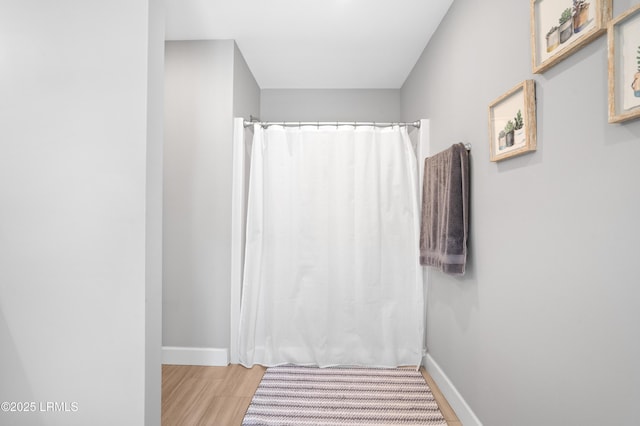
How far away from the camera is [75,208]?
3.89 ft

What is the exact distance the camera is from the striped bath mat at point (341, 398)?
6.01ft

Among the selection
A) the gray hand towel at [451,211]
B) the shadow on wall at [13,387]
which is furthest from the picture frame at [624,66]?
the shadow on wall at [13,387]

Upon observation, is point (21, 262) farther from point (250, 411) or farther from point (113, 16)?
point (250, 411)

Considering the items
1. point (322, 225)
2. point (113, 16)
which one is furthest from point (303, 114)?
point (113, 16)

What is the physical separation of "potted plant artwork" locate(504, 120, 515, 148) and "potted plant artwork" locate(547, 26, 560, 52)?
0.30m

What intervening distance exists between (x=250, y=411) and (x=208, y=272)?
101cm

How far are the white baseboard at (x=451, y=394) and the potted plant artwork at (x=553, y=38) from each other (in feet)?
5.46

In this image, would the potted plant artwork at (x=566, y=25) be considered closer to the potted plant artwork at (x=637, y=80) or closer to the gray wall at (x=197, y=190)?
the potted plant artwork at (x=637, y=80)

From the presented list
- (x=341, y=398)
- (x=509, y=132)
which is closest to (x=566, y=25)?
(x=509, y=132)

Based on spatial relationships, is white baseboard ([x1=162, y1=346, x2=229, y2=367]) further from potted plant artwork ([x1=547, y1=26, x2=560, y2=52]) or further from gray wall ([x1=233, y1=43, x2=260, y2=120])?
potted plant artwork ([x1=547, y1=26, x2=560, y2=52])

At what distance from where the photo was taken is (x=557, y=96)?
1.08 m

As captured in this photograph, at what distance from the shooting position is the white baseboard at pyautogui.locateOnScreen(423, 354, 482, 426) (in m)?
1.71

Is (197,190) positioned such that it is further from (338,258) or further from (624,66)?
(624,66)

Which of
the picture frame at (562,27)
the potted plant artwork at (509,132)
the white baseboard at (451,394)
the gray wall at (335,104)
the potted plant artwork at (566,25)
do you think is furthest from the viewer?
the gray wall at (335,104)
